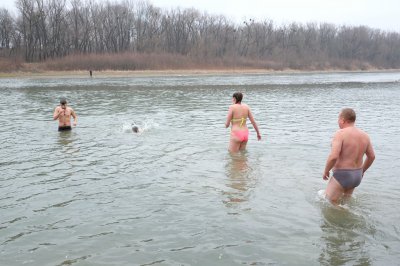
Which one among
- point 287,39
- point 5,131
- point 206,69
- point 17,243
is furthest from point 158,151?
point 287,39

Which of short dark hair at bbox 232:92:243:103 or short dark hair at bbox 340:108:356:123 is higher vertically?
short dark hair at bbox 232:92:243:103

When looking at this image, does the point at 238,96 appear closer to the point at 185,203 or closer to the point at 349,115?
the point at 185,203

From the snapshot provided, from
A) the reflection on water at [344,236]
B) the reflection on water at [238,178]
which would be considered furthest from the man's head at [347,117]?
the reflection on water at [238,178]

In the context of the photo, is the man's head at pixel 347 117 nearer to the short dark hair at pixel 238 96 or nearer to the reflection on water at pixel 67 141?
the short dark hair at pixel 238 96

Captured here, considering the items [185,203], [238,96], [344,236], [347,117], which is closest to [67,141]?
[238,96]

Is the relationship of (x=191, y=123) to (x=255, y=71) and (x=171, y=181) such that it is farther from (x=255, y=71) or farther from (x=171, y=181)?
(x=255, y=71)

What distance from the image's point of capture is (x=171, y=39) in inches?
4171

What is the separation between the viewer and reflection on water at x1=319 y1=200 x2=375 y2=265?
5.18m

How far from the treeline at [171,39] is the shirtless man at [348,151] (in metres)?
72.0

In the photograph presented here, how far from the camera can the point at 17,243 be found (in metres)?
5.70

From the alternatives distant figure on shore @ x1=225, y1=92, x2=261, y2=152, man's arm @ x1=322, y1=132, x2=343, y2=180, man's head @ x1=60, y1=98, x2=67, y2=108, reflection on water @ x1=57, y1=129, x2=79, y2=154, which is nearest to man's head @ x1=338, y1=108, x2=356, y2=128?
man's arm @ x1=322, y1=132, x2=343, y2=180

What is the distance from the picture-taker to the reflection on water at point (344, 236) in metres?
5.18

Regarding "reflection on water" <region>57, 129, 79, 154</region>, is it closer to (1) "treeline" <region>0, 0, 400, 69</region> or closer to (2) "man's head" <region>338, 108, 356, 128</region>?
(2) "man's head" <region>338, 108, 356, 128</region>

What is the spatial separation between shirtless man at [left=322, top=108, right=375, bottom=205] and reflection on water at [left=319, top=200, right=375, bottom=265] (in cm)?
50
